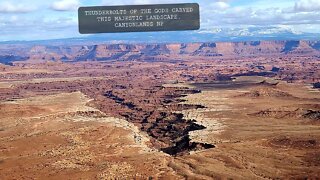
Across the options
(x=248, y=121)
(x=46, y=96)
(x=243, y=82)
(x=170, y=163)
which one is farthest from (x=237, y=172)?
(x=243, y=82)

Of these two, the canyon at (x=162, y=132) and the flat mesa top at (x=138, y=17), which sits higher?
the flat mesa top at (x=138, y=17)

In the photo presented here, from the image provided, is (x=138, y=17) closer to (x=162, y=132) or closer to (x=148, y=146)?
(x=148, y=146)

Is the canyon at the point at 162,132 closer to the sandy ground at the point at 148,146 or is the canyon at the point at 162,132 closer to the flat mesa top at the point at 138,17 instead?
the sandy ground at the point at 148,146

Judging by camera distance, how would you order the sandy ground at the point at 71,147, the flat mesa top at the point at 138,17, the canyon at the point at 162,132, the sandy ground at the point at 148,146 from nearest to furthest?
the flat mesa top at the point at 138,17 → the sandy ground at the point at 148,146 → the sandy ground at the point at 71,147 → the canyon at the point at 162,132

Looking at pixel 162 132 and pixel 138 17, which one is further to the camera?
pixel 162 132

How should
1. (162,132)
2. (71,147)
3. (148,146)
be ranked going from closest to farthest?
(71,147)
(148,146)
(162,132)

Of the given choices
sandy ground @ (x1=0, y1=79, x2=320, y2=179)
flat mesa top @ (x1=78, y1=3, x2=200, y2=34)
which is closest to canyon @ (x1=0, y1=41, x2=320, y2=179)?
sandy ground @ (x1=0, y1=79, x2=320, y2=179)

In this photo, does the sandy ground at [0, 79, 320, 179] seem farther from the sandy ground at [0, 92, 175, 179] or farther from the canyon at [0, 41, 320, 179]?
the canyon at [0, 41, 320, 179]

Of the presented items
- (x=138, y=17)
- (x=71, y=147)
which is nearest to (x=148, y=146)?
(x=71, y=147)

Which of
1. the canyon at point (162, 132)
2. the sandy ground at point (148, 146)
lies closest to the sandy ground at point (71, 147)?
the sandy ground at point (148, 146)
